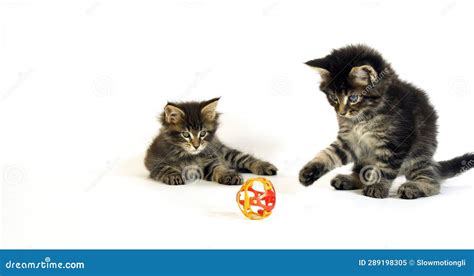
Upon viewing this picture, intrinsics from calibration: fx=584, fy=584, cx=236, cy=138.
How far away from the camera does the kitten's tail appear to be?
181 inches

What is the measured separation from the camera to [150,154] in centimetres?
511

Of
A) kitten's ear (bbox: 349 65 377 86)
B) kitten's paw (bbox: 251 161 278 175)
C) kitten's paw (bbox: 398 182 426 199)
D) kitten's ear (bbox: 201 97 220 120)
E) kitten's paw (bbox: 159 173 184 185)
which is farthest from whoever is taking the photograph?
kitten's paw (bbox: 251 161 278 175)

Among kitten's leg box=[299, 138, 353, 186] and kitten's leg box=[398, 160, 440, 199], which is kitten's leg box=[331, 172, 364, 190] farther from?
kitten's leg box=[398, 160, 440, 199]

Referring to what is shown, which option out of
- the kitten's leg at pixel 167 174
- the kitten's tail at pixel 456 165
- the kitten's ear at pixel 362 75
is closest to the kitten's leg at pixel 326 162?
the kitten's ear at pixel 362 75

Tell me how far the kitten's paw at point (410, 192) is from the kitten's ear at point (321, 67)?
97cm

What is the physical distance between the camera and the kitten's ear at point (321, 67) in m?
4.19

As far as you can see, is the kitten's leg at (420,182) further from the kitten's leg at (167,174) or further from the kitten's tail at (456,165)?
the kitten's leg at (167,174)

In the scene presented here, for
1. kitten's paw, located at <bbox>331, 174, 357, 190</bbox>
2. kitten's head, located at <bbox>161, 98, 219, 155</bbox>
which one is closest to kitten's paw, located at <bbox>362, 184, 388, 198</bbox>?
kitten's paw, located at <bbox>331, 174, 357, 190</bbox>

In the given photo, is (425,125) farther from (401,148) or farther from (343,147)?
(343,147)

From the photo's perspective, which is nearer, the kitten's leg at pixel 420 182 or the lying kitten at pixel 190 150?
the kitten's leg at pixel 420 182

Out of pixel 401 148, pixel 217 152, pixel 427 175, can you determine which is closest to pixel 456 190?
pixel 427 175

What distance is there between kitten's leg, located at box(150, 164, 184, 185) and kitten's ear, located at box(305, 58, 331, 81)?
A: 4.64 feet

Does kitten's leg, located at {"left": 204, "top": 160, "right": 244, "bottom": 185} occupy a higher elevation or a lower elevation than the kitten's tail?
higher

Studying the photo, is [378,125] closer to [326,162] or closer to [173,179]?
[326,162]
